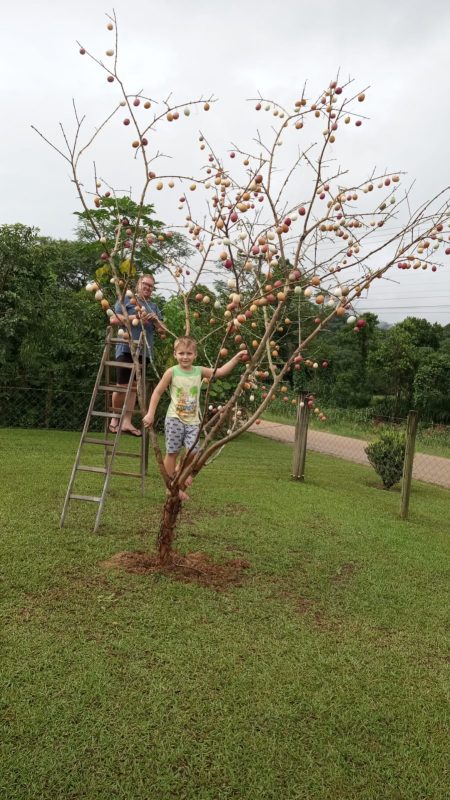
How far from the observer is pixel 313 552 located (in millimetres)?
5133

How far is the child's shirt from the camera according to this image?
454cm

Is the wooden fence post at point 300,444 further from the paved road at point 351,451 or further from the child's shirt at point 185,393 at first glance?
the child's shirt at point 185,393

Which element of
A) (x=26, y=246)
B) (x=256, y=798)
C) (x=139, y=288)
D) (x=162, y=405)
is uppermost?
(x=26, y=246)

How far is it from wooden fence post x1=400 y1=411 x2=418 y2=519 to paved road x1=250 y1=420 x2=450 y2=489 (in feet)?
12.1

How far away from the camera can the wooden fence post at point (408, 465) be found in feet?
23.3

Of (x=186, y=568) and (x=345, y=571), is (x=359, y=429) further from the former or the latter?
(x=186, y=568)

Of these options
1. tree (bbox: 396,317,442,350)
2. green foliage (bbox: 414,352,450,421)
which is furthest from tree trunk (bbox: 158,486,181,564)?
tree (bbox: 396,317,442,350)

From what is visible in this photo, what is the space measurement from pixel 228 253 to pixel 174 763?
8.75ft

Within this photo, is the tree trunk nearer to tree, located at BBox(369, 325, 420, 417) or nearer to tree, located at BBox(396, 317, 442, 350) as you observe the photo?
tree, located at BBox(369, 325, 420, 417)

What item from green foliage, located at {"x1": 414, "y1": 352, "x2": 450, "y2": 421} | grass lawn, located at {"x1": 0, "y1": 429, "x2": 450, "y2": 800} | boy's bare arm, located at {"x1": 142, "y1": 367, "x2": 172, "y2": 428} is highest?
green foliage, located at {"x1": 414, "y1": 352, "x2": 450, "y2": 421}

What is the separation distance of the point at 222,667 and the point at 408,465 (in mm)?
4867

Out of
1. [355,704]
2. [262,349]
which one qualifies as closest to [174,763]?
[355,704]

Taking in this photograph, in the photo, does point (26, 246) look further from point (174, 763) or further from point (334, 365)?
point (334, 365)

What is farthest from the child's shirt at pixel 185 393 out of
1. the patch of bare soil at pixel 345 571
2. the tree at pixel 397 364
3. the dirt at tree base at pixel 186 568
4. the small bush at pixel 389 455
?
the tree at pixel 397 364
